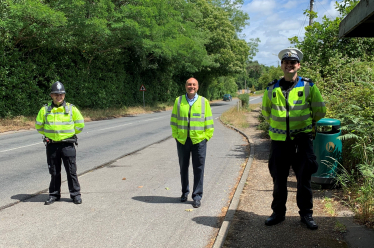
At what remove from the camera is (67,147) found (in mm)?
5328

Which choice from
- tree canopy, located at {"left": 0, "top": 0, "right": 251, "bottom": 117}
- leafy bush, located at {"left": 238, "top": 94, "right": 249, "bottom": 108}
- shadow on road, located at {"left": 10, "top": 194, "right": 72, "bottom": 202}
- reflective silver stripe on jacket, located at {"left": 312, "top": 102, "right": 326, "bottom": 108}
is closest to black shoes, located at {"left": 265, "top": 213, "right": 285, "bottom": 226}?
reflective silver stripe on jacket, located at {"left": 312, "top": 102, "right": 326, "bottom": 108}

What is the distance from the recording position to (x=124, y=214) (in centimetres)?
484

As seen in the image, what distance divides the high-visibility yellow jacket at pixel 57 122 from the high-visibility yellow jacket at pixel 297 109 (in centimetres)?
307

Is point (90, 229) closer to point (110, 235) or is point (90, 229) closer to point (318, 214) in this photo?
point (110, 235)

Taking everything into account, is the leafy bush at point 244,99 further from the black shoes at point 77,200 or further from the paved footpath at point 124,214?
the black shoes at point 77,200

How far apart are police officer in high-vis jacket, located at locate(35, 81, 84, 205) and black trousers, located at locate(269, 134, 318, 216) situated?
2.98 metres

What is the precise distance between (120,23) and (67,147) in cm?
1719

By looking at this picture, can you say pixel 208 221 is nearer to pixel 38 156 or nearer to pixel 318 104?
pixel 318 104

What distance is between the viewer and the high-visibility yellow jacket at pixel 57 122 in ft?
17.2

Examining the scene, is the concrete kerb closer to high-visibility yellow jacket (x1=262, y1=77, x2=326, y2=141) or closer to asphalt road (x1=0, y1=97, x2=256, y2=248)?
asphalt road (x1=0, y1=97, x2=256, y2=248)

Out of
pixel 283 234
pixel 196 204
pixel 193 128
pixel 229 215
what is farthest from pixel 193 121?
pixel 283 234

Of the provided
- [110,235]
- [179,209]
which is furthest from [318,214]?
[110,235]

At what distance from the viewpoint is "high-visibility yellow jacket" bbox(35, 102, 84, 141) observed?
17.2 feet

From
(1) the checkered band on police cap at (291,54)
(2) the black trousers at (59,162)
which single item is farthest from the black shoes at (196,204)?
(1) the checkered band on police cap at (291,54)
